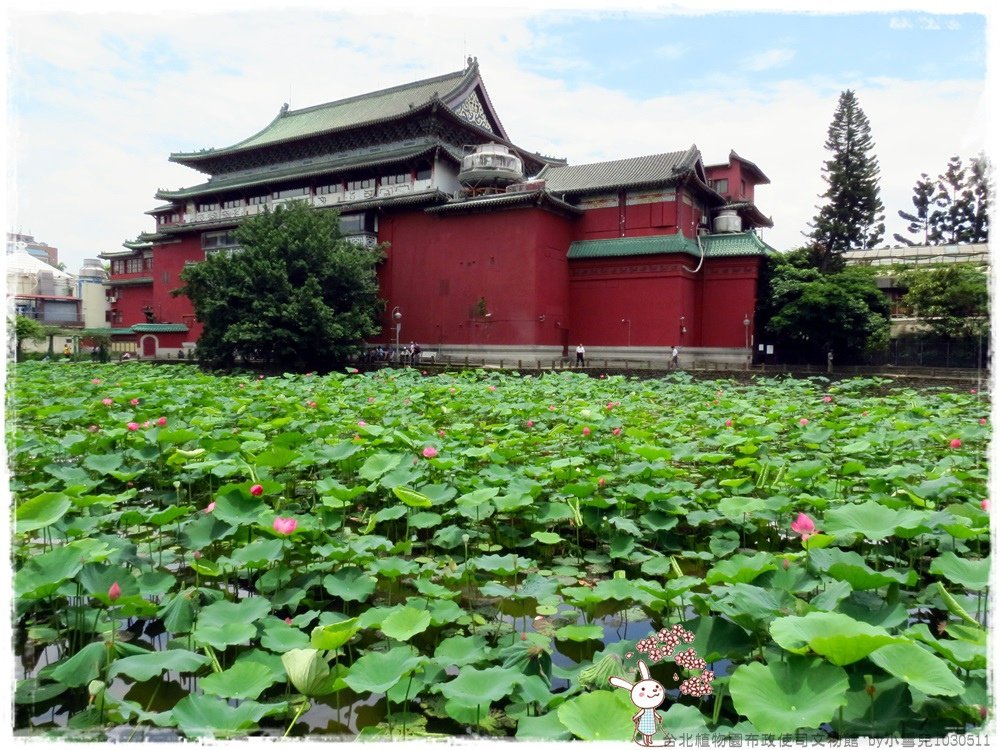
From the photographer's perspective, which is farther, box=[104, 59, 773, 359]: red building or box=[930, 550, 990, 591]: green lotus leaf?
box=[104, 59, 773, 359]: red building

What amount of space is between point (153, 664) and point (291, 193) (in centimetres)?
2336

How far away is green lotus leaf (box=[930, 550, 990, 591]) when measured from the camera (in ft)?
5.65

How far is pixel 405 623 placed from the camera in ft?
5.36

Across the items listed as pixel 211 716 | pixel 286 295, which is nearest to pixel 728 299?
pixel 286 295

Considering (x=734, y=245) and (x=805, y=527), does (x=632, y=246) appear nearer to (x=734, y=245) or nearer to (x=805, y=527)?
(x=734, y=245)

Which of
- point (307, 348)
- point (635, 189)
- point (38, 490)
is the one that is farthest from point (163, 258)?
point (38, 490)

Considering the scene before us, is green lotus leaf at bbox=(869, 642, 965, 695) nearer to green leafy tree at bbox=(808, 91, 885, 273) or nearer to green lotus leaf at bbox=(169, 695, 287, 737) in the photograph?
green lotus leaf at bbox=(169, 695, 287, 737)

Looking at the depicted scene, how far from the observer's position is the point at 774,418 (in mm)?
5484

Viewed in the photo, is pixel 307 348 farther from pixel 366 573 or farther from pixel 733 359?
pixel 366 573

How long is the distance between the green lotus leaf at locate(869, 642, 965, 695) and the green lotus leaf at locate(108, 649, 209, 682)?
147cm

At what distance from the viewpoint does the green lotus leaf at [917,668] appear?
46.7 inches

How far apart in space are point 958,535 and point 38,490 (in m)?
3.82

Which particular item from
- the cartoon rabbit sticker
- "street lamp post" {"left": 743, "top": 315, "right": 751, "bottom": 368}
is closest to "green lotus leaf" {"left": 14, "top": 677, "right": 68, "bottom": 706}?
the cartoon rabbit sticker

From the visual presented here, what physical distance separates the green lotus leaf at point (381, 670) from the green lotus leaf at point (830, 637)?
79cm
